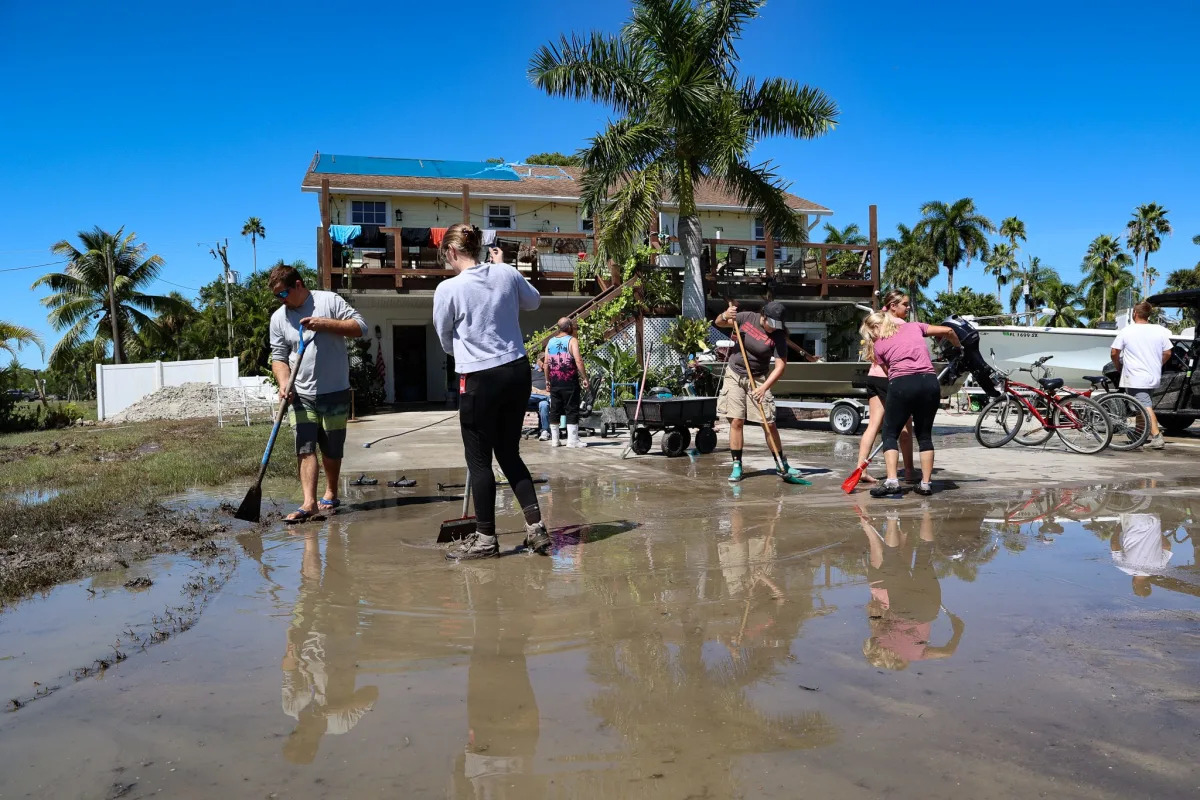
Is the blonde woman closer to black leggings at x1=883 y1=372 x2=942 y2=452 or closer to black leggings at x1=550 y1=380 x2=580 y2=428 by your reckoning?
black leggings at x1=883 y1=372 x2=942 y2=452

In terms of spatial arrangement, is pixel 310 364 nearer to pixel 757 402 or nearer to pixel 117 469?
pixel 757 402

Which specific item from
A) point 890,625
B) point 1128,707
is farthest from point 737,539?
point 1128,707

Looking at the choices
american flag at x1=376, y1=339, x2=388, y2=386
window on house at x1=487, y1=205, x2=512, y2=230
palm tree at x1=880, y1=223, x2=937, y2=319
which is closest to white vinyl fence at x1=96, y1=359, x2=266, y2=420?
american flag at x1=376, y1=339, x2=388, y2=386

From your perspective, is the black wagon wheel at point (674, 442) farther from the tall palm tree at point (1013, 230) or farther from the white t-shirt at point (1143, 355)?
the tall palm tree at point (1013, 230)

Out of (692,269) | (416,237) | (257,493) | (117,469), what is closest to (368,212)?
(416,237)

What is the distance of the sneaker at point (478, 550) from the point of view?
5.09 meters

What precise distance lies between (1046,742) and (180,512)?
6284mm

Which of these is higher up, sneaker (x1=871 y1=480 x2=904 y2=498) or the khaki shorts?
the khaki shorts

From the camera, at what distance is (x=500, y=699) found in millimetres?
2967

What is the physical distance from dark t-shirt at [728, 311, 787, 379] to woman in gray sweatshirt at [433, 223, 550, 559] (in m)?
3.64

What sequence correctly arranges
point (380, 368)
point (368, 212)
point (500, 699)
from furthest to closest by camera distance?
1. point (368, 212)
2. point (380, 368)
3. point (500, 699)

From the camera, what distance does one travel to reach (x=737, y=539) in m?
5.57

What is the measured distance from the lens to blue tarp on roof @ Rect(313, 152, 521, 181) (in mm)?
28891

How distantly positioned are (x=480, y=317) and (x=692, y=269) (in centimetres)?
1416
